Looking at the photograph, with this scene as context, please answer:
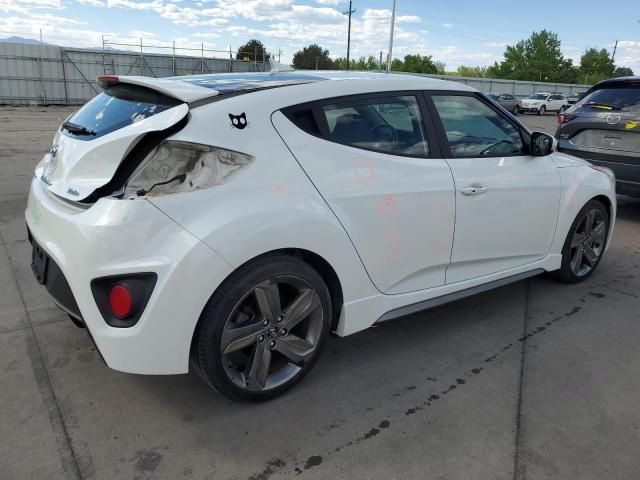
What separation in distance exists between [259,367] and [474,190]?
168 cm

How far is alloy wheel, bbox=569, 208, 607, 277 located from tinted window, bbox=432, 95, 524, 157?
3.70 ft

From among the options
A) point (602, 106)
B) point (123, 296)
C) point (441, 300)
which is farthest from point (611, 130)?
point (123, 296)

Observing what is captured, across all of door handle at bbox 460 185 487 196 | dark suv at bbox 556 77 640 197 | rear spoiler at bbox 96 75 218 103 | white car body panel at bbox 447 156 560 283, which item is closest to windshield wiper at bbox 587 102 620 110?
dark suv at bbox 556 77 640 197

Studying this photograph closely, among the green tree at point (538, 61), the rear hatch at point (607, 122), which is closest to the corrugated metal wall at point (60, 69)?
the rear hatch at point (607, 122)

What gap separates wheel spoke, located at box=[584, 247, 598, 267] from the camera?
4545 millimetres

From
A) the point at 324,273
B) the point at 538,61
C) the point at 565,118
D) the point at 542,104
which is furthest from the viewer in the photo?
the point at 538,61

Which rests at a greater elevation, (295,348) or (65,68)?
(65,68)

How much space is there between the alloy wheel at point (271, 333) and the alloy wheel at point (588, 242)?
2624 millimetres

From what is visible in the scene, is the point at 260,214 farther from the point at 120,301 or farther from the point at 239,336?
the point at 120,301

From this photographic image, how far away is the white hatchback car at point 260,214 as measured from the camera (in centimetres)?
229

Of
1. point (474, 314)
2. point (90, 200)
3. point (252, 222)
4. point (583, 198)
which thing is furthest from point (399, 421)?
point (583, 198)

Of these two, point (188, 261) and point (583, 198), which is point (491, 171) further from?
point (188, 261)

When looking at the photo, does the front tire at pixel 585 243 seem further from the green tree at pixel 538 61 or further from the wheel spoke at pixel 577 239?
the green tree at pixel 538 61

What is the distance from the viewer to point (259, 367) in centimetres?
266
